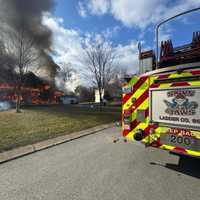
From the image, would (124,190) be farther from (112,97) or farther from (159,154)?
(112,97)

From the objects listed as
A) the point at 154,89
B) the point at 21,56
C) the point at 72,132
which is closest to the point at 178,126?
the point at 154,89

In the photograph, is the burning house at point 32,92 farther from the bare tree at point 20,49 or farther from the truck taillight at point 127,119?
the truck taillight at point 127,119

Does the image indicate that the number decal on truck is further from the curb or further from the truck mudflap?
the curb

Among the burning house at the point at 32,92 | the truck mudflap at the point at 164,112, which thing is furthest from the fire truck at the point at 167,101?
the burning house at the point at 32,92

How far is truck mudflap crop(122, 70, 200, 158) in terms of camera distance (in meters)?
2.50

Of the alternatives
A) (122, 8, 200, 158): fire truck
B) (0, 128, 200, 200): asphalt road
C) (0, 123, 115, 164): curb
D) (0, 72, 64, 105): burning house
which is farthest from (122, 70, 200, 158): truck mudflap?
(0, 72, 64, 105): burning house

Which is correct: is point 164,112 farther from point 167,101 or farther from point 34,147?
point 34,147

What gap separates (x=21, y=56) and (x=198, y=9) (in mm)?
11969

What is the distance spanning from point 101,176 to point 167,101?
179cm

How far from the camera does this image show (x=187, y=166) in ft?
10.6

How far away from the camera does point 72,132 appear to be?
20.1 feet

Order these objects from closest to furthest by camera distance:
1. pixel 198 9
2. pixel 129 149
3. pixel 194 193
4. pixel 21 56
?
pixel 194 193
pixel 198 9
pixel 129 149
pixel 21 56

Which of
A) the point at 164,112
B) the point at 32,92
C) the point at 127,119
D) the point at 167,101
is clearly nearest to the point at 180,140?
the point at 164,112

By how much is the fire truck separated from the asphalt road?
1.78 feet
